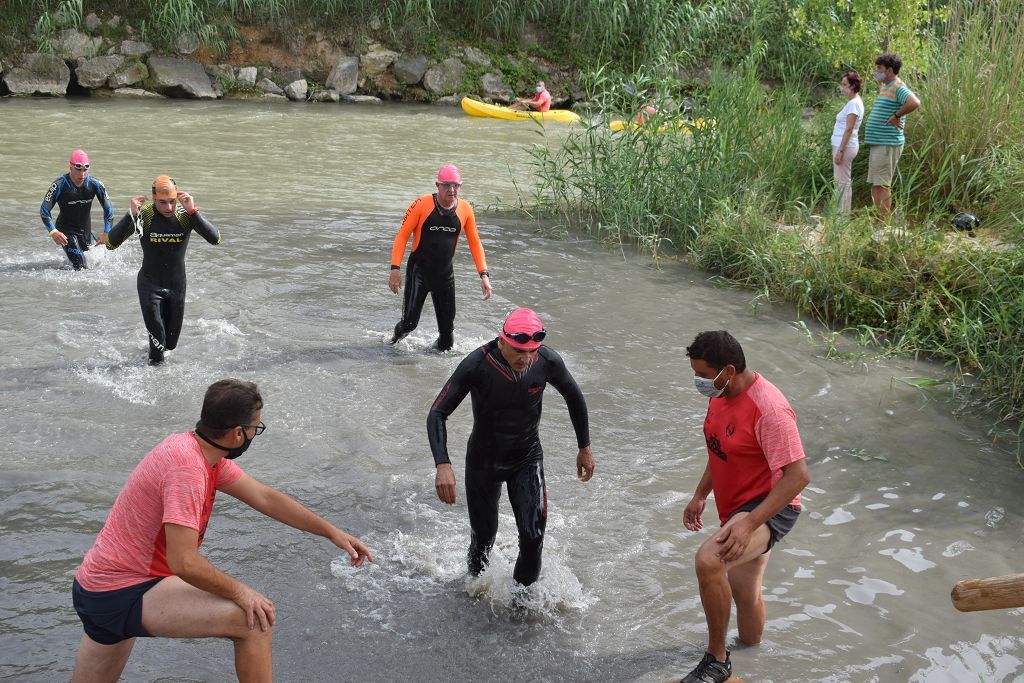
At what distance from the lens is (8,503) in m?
6.76

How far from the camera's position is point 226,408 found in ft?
13.2

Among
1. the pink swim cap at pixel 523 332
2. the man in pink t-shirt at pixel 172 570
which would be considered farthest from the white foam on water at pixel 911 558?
the man in pink t-shirt at pixel 172 570

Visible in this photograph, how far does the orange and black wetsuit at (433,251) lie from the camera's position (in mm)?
9562

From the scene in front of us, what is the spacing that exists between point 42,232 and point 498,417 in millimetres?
10599

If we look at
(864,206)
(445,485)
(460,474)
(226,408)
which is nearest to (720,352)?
(445,485)

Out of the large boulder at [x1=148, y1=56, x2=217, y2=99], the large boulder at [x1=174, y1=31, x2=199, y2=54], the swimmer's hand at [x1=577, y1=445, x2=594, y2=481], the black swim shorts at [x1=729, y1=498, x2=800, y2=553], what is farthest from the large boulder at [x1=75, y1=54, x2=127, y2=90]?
the black swim shorts at [x1=729, y1=498, x2=800, y2=553]

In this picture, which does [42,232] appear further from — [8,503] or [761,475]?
[761,475]

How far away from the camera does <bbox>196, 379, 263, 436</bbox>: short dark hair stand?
13.2 feet

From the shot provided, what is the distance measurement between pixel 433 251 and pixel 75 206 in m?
5.01

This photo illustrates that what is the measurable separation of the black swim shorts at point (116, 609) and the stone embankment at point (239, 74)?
24348 mm

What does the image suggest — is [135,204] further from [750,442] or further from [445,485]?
[750,442]

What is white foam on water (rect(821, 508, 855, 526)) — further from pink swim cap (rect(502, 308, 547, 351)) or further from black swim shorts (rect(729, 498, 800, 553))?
pink swim cap (rect(502, 308, 547, 351))

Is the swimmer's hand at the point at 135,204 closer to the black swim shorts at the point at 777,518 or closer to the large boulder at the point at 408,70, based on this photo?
the black swim shorts at the point at 777,518

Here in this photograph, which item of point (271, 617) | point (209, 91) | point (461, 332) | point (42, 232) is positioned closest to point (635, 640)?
point (271, 617)
